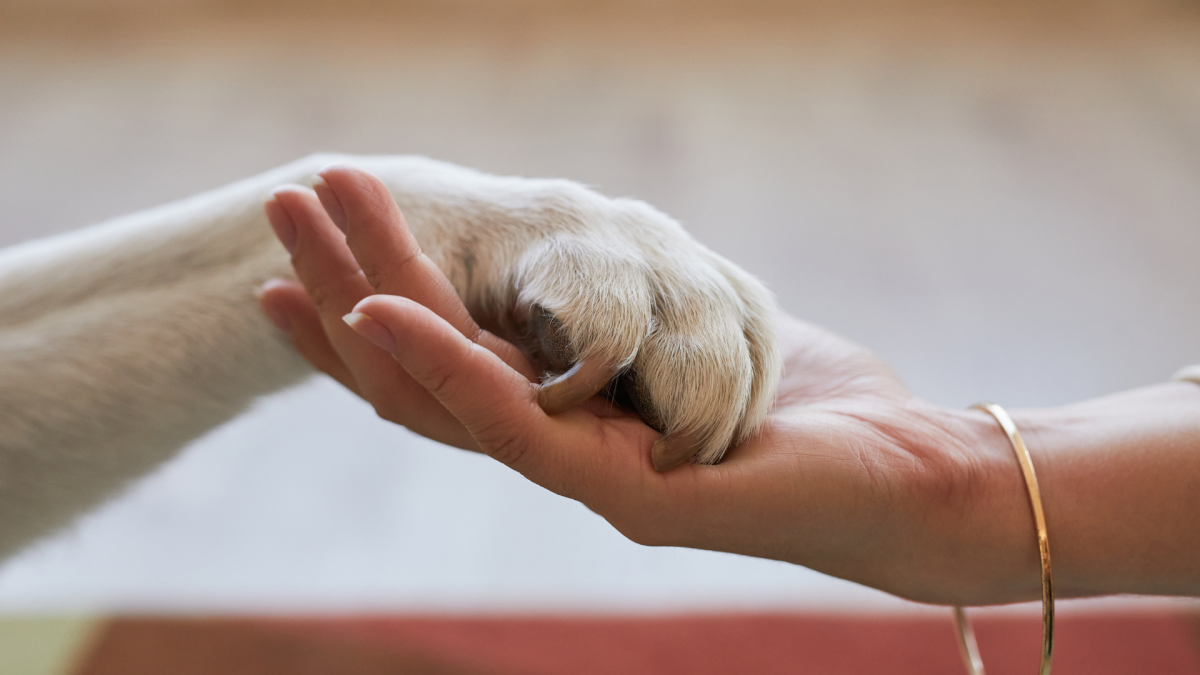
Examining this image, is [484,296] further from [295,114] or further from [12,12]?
[12,12]

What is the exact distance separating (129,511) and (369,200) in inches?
40.9

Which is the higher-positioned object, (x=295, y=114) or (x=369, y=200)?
(x=369, y=200)

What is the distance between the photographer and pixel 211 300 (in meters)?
0.75

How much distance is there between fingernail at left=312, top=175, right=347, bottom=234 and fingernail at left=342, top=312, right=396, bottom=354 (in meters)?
0.11

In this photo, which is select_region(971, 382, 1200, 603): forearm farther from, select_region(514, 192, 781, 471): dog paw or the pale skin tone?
select_region(514, 192, 781, 471): dog paw

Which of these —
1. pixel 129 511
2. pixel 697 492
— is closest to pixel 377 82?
pixel 129 511

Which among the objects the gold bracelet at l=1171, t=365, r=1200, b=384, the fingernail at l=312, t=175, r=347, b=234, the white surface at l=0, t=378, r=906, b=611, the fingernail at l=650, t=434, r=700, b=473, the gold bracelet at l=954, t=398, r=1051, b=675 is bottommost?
the white surface at l=0, t=378, r=906, b=611

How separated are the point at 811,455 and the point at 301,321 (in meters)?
0.49

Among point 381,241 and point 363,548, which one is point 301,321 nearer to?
point 381,241

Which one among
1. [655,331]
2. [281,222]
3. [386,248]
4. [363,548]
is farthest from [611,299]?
[363,548]

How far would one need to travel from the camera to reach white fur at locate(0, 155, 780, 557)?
2.05 feet

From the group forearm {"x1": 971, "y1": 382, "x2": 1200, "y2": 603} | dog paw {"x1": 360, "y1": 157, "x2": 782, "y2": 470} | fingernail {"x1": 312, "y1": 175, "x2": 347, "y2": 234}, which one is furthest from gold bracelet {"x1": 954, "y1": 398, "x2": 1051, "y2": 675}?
fingernail {"x1": 312, "y1": 175, "x2": 347, "y2": 234}

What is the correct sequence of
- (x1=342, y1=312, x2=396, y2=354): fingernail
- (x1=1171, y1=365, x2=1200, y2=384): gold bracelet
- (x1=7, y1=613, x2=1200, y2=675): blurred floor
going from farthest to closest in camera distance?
(x1=7, y1=613, x2=1200, y2=675): blurred floor < (x1=1171, y1=365, x2=1200, y2=384): gold bracelet < (x1=342, y1=312, x2=396, y2=354): fingernail

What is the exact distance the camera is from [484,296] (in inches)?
26.5
